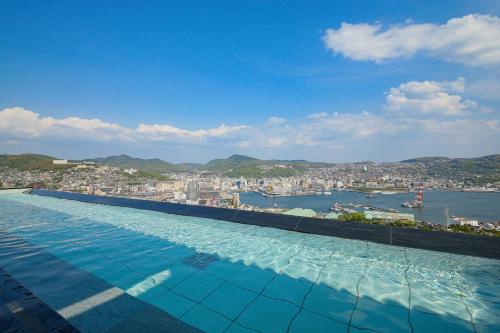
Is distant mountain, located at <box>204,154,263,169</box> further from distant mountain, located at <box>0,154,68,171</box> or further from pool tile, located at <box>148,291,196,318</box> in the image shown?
pool tile, located at <box>148,291,196,318</box>

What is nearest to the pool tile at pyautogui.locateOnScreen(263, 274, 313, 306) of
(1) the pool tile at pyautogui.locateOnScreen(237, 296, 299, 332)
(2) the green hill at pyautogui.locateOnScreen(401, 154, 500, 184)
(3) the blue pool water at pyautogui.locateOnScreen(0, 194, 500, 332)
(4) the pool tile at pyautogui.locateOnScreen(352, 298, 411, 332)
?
(3) the blue pool water at pyautogui.locateOnScreen(0, 194, 500, 332)

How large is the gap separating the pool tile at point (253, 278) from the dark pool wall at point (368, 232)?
1863 mm

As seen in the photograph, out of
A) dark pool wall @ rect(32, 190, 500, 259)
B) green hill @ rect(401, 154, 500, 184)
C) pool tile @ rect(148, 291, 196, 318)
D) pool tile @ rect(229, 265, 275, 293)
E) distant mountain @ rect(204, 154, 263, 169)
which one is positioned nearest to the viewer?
pool tile @ rect(148, 291, 196, 318)

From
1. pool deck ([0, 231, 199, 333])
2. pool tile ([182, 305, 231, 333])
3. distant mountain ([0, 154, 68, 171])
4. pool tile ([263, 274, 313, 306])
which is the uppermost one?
distant mountain ([0, 154, 68, 171])

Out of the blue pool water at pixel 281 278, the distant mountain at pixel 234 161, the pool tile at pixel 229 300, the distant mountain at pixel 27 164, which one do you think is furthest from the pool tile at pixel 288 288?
the distant mountain at pixel 234 161

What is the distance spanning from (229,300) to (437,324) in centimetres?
187

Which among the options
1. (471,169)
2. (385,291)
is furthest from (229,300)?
(471,169)

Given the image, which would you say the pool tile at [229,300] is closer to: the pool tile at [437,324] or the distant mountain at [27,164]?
the pool tile at [437,324]

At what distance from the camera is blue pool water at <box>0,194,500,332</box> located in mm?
2441

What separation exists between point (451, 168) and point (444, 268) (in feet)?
356

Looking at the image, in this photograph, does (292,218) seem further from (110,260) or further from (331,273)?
(110,260)

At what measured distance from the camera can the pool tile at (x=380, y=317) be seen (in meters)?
2.30

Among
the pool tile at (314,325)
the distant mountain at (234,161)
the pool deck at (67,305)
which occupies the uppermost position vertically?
the distant mountain at (234,161)

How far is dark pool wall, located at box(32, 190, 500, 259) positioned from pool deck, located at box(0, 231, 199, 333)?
3408 mm
